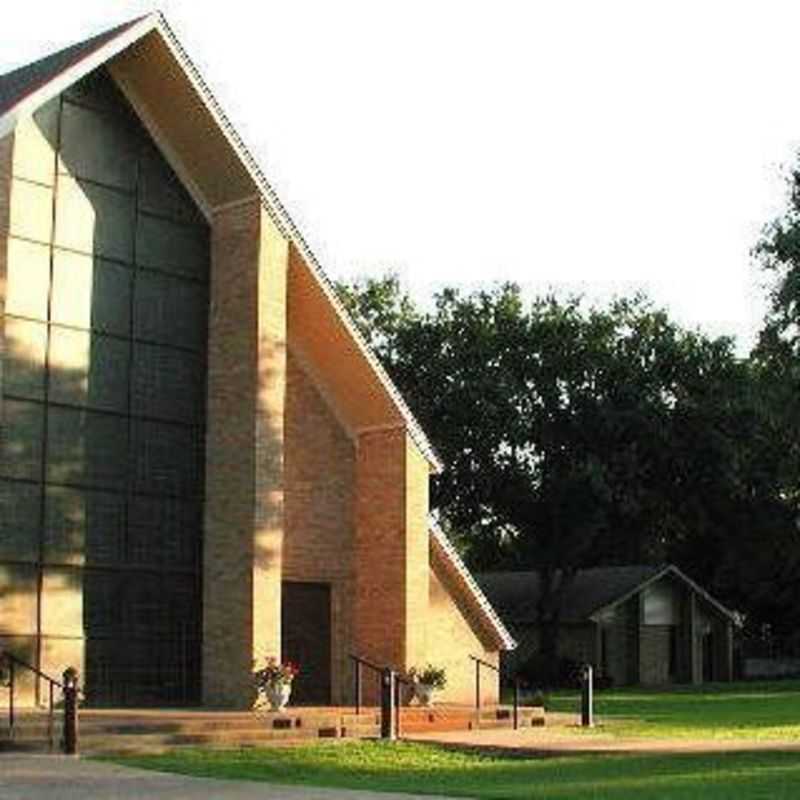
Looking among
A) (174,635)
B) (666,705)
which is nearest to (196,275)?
(174,635)

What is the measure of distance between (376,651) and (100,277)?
803 centimetres

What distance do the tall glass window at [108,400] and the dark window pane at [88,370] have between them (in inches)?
1.0

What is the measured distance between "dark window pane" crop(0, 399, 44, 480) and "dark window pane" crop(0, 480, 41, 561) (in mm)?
223

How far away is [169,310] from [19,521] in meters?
4.83

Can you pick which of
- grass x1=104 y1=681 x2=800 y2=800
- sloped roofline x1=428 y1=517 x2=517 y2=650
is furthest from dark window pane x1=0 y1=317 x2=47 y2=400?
sloped roofline x1=428 y1=517 x2=517 y2=650

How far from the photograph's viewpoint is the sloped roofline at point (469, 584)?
29.7 m

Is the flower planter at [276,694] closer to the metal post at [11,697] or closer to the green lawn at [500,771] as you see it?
the green lawn at [500,771]

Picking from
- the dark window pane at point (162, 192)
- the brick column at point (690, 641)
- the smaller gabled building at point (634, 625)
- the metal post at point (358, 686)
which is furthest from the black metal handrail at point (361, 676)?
the brick column at point (690, 641)

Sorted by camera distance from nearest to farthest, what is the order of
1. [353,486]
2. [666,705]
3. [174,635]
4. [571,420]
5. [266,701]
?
[266,701]
[174,635]
[353,486]
[666,705]
[571,420]

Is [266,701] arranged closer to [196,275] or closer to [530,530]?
[196,275]

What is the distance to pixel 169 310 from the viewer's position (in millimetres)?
27516

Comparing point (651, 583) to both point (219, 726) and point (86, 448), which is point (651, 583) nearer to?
point (86, 448)

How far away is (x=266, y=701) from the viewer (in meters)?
24.9

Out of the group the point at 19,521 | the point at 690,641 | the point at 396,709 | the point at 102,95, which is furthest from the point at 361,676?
the point at 690,641
